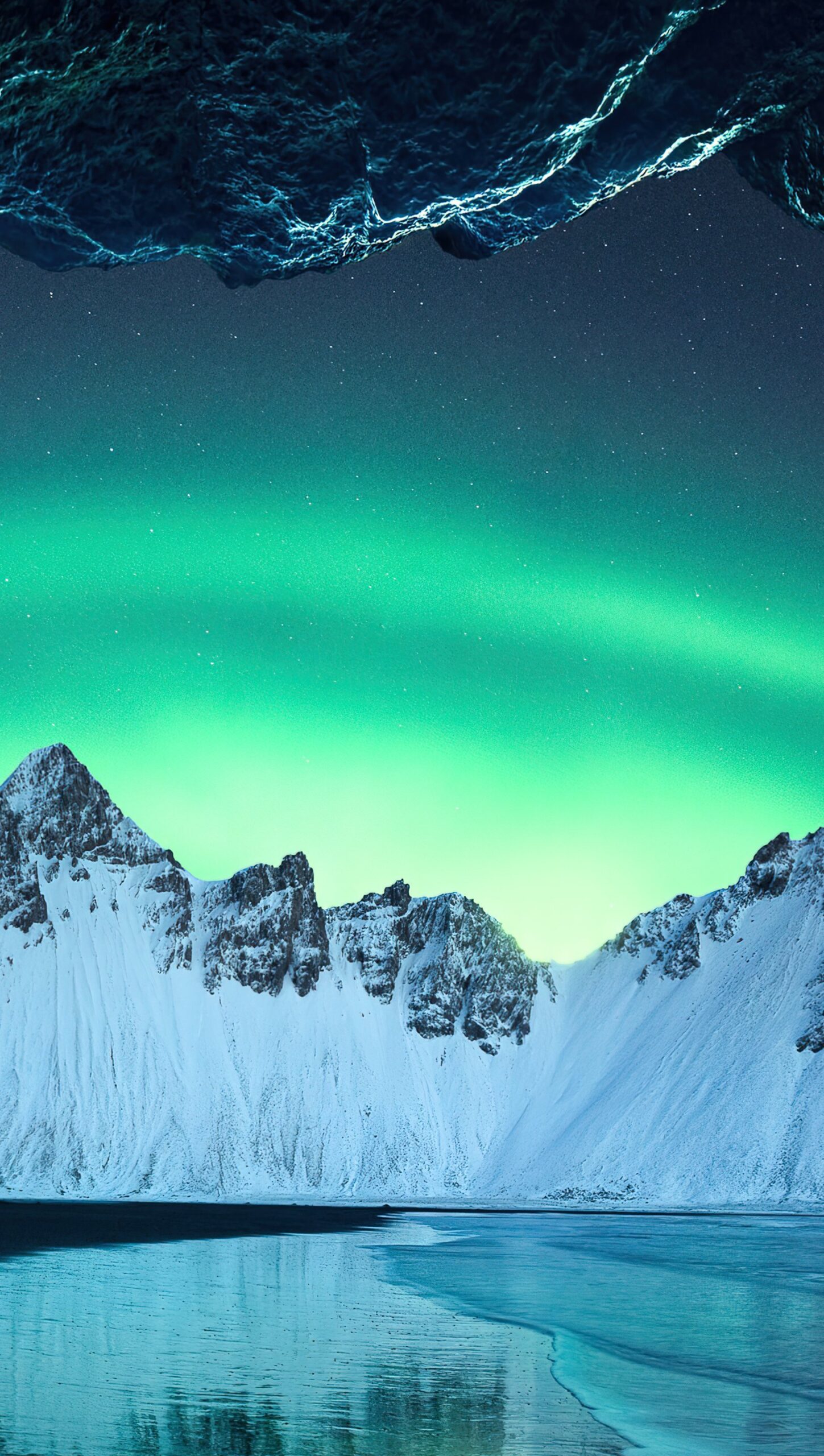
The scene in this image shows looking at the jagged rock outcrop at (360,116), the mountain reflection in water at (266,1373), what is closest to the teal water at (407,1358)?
the mountain reflection in water at (266,1373)

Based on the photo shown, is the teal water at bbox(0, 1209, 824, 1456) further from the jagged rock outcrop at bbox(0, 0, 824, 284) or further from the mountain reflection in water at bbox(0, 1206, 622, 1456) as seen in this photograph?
the jagged rock outcrop at bbox(0, 0, 824, 284)

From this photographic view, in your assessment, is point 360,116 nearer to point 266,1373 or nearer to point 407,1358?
point 266,1373

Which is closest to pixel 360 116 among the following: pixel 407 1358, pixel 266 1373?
pixel 266 1373

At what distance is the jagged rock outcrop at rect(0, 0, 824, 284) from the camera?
9.75 metres

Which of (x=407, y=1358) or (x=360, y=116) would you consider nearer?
(x=360, y=116)

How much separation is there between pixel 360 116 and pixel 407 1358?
61.5ft

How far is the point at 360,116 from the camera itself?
416 inches

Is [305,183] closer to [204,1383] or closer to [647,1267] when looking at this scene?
[204,1383]

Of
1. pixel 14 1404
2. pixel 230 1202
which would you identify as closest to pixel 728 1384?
pixel 14 1404

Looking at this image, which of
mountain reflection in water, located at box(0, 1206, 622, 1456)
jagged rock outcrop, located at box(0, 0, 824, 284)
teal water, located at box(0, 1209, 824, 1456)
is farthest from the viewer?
teal water, located at box(0, 1209, 824, 1456)

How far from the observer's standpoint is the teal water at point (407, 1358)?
1396 centimetres

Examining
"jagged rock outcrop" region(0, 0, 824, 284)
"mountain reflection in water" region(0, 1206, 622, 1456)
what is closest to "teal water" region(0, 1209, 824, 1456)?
"mountain reflection in water" region(0, 1206, 622, 1456)

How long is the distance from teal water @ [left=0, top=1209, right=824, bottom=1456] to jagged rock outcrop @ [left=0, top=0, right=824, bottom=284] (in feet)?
43.2

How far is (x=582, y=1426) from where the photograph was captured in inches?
579
